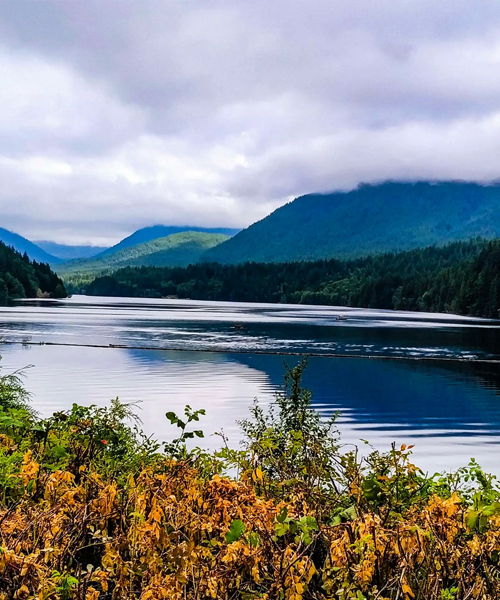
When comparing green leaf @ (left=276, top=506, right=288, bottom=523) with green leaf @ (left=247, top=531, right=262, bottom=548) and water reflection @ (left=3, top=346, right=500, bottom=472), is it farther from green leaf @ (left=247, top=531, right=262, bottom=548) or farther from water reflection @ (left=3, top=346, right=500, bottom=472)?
water reflection @ (left=3, top=346, right=500, bottom=472)

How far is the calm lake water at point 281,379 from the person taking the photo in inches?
1056

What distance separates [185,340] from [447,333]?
35694 mm

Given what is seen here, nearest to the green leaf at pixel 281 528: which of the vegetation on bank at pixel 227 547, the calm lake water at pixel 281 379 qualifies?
the vegetation on bank at pixel 227 547

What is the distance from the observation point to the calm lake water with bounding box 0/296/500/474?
88.0 feet

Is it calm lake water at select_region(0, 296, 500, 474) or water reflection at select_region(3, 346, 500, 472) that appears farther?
calm lake water at select_region(0, 296, 500, 474)

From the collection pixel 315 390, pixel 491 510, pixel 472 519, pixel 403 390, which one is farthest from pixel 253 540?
pixel 403 390

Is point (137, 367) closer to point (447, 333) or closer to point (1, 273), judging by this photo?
point (447, 333)

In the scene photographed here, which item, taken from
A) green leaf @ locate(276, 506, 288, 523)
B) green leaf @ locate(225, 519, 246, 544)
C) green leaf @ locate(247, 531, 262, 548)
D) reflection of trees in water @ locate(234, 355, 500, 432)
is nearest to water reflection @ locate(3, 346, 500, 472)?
reflection of trees in water @ locate(234, 355, 500, 432)

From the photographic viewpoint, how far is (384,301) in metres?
198

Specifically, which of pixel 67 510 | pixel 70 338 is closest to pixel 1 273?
pixel 70 338

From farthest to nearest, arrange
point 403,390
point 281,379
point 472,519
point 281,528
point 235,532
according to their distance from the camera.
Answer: point 281,379
point 403,390
point 472,519
point 281,528
point 235,532

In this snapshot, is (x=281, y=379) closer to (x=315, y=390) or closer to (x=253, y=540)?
(x=315, y=390)

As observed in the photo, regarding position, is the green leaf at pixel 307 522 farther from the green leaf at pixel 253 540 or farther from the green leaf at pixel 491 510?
the green leaf at pixel 491 510

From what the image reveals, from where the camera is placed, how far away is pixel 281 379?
138 ft
